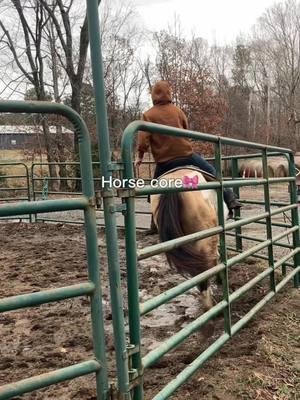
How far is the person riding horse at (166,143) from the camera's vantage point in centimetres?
413

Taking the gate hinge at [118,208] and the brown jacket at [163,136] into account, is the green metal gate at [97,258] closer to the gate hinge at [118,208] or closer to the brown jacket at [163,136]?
the gate hinge at [118,208]

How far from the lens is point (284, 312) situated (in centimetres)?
420

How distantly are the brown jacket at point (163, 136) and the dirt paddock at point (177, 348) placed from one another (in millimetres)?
1444

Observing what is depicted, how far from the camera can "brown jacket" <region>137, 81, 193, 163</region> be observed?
4125 mm

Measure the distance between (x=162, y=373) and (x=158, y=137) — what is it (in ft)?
6.55

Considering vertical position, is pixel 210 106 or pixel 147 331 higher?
pixel 210 106

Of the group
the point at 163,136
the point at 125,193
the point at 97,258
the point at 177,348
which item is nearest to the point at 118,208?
the point at 125,193

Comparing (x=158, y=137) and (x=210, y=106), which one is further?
(x=210, y=106)

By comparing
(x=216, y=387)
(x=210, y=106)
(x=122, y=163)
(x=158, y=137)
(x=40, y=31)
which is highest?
(x=40, y=31)

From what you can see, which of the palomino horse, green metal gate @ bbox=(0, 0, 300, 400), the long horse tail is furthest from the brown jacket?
green metal gate @ bbox=(0, 0, 300, 400)

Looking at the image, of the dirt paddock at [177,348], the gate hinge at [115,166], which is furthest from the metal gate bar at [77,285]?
the dirt paddock at [177,348]

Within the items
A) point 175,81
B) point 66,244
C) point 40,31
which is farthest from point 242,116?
point 66,244

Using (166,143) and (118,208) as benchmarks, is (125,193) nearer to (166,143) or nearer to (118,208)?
(118,208)

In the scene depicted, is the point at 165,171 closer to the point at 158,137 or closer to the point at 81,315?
the point at 158,137
